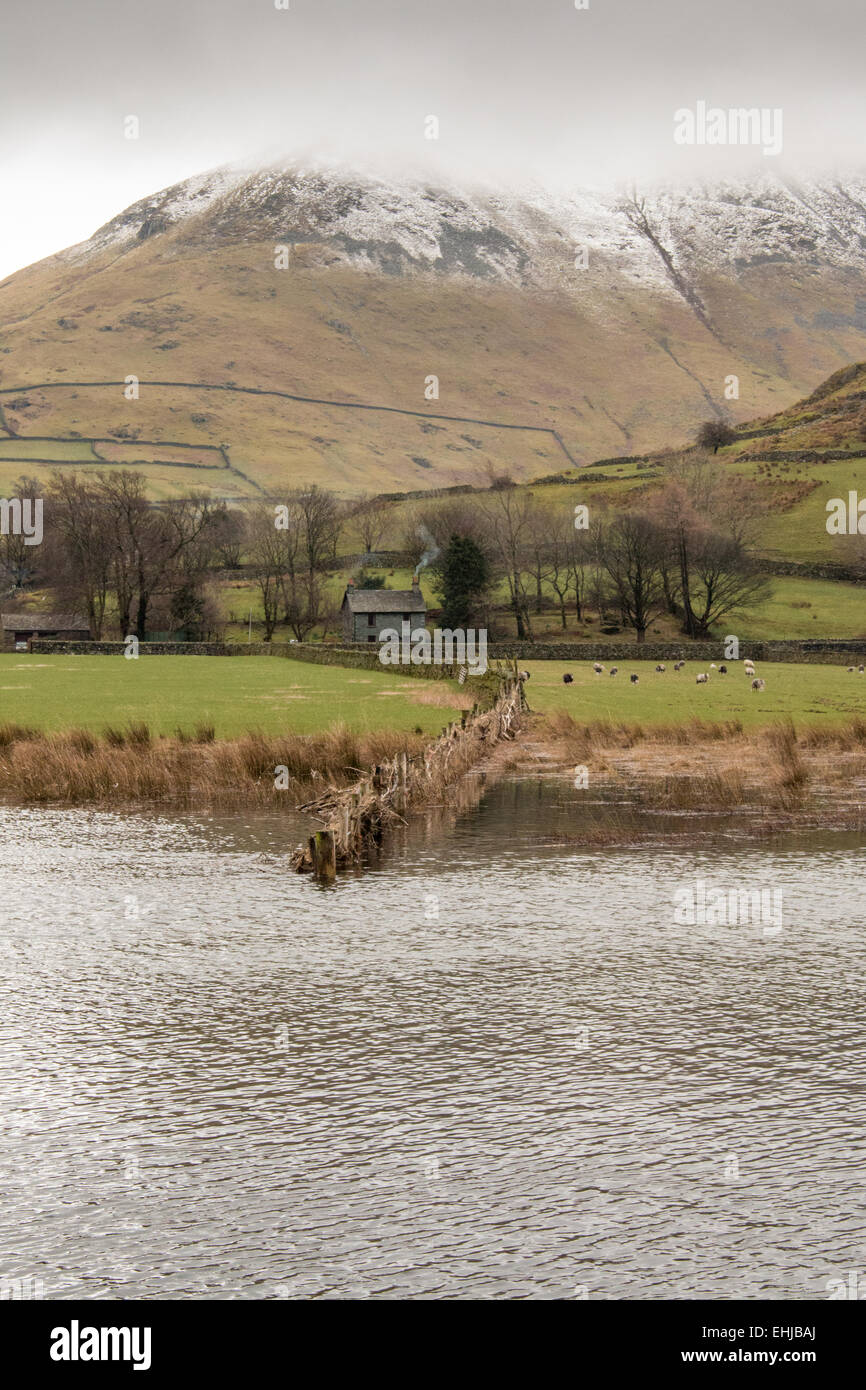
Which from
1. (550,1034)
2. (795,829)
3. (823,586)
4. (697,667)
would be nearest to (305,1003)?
(550,1034)

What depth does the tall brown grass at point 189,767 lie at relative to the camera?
3375cm

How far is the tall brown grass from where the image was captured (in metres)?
33.8

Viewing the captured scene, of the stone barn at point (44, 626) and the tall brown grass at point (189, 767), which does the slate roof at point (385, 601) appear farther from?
the tall brown grass at point (189, 767)

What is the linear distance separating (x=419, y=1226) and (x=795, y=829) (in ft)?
63.5

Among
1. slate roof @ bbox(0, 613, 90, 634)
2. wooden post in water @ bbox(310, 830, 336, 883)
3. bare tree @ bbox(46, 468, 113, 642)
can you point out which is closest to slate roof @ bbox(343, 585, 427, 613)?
bare tree @ bbox(46, 468, 113, 642)

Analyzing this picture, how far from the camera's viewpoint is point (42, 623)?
139 metres

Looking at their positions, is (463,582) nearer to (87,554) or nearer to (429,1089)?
(87,554)

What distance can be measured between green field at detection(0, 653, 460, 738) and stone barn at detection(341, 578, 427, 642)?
34.6 meters

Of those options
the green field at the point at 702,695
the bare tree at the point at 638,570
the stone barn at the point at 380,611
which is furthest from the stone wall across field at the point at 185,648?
the green field at the point at 702,695

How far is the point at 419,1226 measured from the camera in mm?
10414

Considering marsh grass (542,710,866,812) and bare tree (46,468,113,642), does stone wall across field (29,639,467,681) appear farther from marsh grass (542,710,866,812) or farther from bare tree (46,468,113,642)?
marsh grass (542,710,866,812)

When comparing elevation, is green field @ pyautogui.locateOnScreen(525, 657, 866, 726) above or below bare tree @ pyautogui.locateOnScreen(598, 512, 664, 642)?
below

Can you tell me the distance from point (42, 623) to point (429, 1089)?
13288 cm
